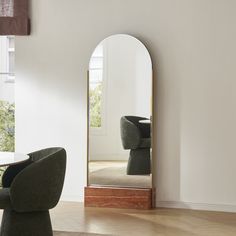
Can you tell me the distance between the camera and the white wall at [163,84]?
18.1 feet

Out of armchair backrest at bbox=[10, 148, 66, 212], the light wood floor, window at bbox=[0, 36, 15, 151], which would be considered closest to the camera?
armchair backrest at bbox=[10, 148, 66, 212]

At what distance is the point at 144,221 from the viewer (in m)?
5.14

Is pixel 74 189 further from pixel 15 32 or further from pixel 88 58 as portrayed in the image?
pixel 15 32

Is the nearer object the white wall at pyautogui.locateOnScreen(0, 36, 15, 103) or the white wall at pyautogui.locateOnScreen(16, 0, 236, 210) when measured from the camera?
the white wall at pyautogui.locateOnScreen(16, 0, 236, 210)

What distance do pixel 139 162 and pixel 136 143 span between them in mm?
190

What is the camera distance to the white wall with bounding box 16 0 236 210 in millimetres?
5531

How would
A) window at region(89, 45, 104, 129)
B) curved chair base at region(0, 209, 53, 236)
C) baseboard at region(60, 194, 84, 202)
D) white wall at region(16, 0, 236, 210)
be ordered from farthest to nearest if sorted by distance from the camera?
baseboard at region(60, 194, 84, 202) → window at region(89, 45, 104, 129) → white wall at region(16, 0, 236, 210) → curved chair base at region(0, 209, 53, 236)

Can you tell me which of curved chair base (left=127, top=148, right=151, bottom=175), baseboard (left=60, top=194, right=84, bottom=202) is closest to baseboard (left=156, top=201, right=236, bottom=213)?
curved chair base (left=127, top=148, right=151, bottom=175)

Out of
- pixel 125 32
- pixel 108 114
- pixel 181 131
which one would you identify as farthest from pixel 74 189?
pixel 125 32

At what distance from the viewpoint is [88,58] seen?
5.89m

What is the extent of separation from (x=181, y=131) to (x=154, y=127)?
270mm

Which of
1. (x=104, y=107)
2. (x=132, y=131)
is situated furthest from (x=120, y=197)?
(x=104, y=107)

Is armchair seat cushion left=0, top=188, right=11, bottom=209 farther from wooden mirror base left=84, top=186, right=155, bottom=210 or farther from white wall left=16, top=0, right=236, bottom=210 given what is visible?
white wall left=16, top=0, right=236, bottom=210

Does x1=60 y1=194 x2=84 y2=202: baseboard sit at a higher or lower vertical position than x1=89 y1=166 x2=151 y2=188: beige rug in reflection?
lower
